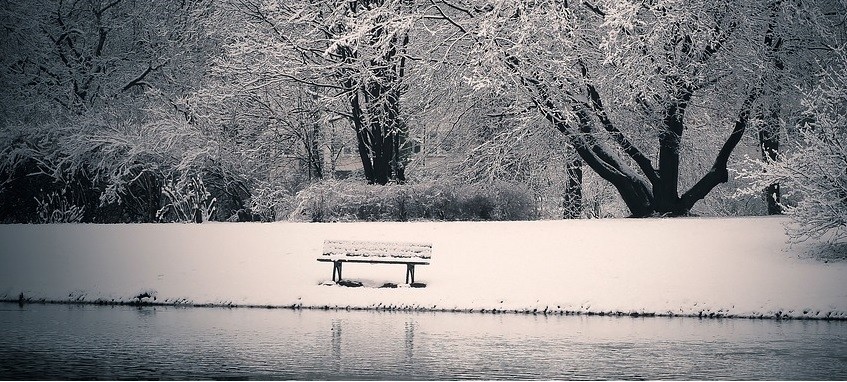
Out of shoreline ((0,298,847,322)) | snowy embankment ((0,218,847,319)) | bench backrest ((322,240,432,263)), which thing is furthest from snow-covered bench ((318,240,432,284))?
shoreline ((0,298,847,322))

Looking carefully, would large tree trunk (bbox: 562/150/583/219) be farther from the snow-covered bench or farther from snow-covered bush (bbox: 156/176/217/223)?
the snow-covered bench

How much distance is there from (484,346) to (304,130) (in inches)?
804

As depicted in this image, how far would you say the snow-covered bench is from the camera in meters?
20.2

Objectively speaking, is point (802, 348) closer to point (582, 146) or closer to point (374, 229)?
point (374, 229)

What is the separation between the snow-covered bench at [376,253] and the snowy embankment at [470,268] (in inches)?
18.3

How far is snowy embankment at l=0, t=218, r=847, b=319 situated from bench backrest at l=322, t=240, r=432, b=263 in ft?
1.87

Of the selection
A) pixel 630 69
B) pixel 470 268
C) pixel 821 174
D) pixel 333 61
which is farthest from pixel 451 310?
pixel 333 61

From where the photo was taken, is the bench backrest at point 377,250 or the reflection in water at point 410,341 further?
the bench backrest at point 377,250

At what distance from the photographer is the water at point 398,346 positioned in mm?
11961

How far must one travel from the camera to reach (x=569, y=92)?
89.5ft

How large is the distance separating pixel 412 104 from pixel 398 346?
1746 cm

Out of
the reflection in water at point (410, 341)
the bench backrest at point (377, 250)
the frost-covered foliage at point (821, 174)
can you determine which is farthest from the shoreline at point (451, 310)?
the frost-covered foliage at point (821, 174)

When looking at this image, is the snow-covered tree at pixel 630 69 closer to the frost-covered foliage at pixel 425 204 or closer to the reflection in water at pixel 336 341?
the frost-covered foliage at pixel 425 204

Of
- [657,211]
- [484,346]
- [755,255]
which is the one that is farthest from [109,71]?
[484,346]
